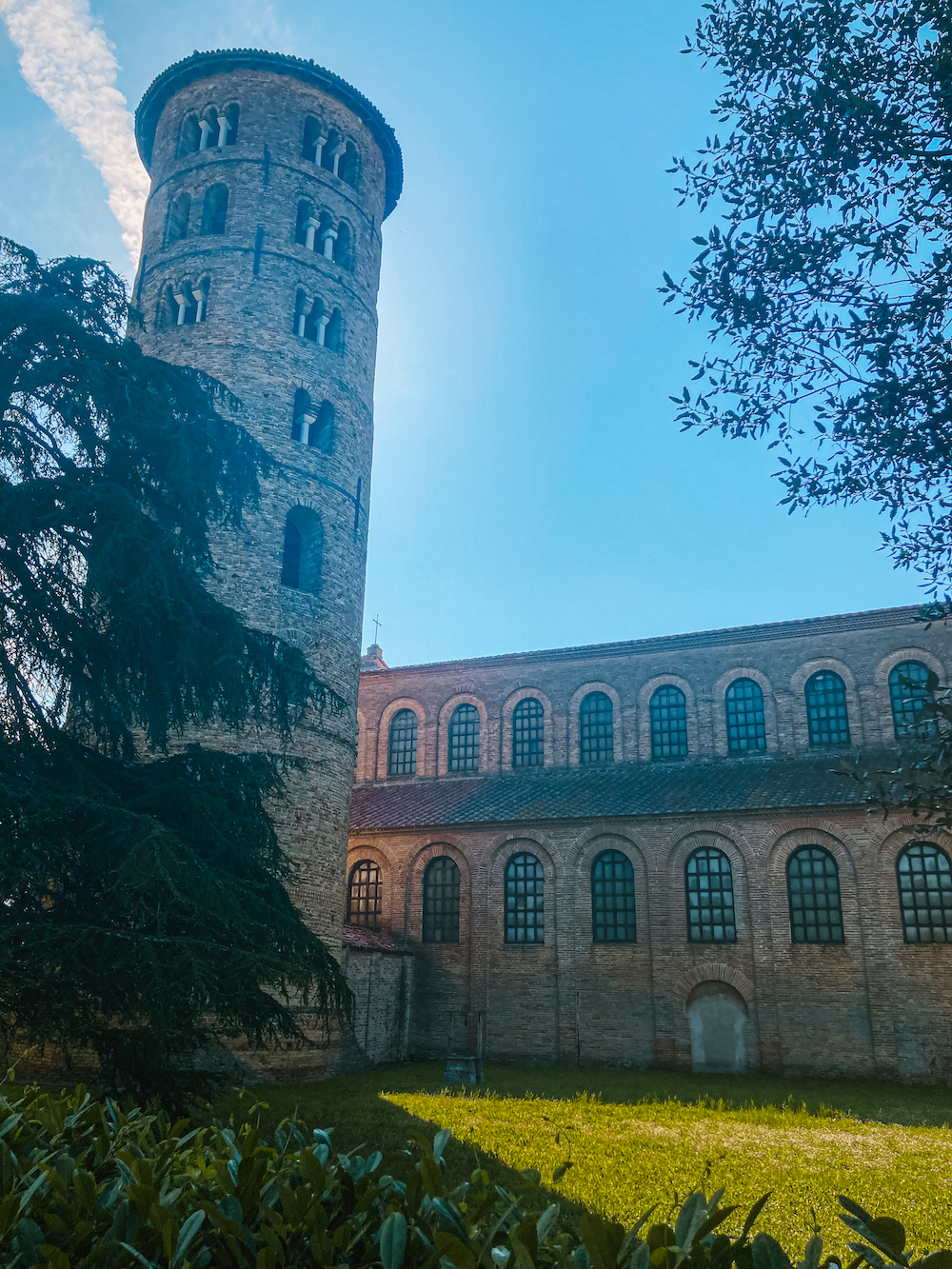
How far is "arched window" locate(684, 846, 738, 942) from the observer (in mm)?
18969

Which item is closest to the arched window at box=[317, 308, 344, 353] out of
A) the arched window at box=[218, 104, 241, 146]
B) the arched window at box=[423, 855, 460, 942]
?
the arched window at box=[218, 104, 241, 146]

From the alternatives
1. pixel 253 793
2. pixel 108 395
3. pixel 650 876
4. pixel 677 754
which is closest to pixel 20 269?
pixel 108 395

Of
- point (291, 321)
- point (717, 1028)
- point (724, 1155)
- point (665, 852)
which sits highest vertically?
point (291, 321)

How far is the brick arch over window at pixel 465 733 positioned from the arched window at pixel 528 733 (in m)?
0.78

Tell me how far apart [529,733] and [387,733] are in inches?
167

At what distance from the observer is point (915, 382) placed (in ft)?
20.8

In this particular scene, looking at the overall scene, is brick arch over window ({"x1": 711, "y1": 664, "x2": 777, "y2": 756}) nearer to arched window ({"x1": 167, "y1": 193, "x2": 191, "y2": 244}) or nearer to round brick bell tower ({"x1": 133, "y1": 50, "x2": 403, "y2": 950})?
round brick bell tower ({"x1": 133, "y1": 50, "x2": 403, "y2": 950})

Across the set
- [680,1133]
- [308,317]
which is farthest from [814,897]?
[308,317]

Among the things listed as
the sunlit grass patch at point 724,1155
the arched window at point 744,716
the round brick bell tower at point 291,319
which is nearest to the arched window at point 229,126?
the round brick bell tower at point 291,319

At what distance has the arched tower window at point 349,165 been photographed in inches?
744

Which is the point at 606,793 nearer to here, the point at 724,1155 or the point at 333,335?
the point at 333,335

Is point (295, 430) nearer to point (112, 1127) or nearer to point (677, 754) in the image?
point (677, 754)

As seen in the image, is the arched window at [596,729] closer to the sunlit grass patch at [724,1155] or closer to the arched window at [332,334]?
the sunlit grass patch at [724,1155]

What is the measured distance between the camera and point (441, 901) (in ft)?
71.0
